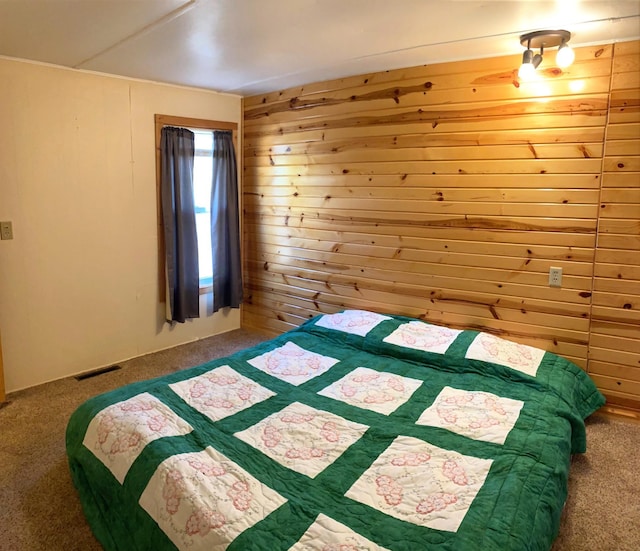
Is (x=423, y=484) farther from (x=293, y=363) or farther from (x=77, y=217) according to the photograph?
(x=77, y=217)

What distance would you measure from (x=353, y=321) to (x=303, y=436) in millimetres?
1323

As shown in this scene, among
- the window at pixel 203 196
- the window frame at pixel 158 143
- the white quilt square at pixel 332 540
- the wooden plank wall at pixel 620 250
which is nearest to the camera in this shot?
the white quilt square at pixel 332 540

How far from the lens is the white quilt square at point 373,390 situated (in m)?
2.19

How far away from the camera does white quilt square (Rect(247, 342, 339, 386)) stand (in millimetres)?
2463

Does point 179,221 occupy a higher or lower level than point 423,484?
higher

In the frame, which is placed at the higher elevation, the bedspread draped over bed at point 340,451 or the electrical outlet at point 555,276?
the electrical outlet at point 555,276

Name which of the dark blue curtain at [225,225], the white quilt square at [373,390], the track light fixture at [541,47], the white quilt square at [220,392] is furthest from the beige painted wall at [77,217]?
the track light fixture at [541,47]

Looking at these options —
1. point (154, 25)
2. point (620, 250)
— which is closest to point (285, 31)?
point (154, 25)

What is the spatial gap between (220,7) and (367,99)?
1.46m

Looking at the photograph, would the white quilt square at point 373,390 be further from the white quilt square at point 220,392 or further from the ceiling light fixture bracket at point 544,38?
the ceiling light fixture bracket at point 544,38

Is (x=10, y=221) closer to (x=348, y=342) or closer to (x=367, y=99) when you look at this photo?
(x=348, y=342)

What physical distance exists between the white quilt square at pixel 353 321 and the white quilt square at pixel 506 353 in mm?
672

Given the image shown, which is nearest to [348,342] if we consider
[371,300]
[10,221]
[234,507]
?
[371,300]

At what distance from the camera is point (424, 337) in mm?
2836
